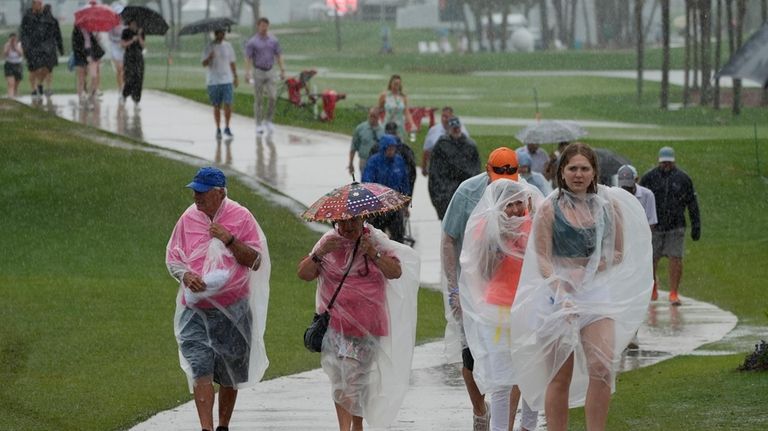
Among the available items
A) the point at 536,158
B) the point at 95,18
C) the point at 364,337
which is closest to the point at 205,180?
the point at 364,337

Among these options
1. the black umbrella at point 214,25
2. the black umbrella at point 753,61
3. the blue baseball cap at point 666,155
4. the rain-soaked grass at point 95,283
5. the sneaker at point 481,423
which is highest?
the black umbrella at point 214,25

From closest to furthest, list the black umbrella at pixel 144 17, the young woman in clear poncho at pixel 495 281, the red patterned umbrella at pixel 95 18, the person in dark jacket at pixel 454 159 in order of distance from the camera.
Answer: the young woman in clear poncho at pixel 495 281
the person in dark jacket at pixel 454 159
the black umbrella at pixel 144 17
the red patterned umbrella at pixel 95 18

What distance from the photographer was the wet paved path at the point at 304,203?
11281 mm

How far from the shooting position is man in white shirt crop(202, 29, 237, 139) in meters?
27.2

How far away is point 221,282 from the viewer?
10.2m

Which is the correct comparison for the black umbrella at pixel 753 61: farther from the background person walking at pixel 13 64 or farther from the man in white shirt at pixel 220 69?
the background person walking at pixel 13 64

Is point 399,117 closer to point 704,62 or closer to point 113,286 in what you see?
point 113,286

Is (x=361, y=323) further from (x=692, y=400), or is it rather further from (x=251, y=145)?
(x=251, y=145)

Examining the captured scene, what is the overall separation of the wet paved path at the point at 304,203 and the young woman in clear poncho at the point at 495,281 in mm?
943

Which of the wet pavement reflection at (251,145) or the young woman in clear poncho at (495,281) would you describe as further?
the wet pavement reflection at (251,145)

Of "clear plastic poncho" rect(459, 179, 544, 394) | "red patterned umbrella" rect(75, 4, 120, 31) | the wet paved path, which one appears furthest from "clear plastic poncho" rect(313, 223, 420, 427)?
"red patterned umbrella" rect(75, 4, 120, 31)

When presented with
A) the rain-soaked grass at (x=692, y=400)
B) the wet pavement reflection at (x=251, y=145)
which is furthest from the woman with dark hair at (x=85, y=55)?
the rain-soaked grass at (x=692, y=400)

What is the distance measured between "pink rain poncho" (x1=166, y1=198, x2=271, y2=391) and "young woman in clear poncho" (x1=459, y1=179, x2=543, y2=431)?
1.22m

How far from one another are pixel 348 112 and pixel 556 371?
31.5m
